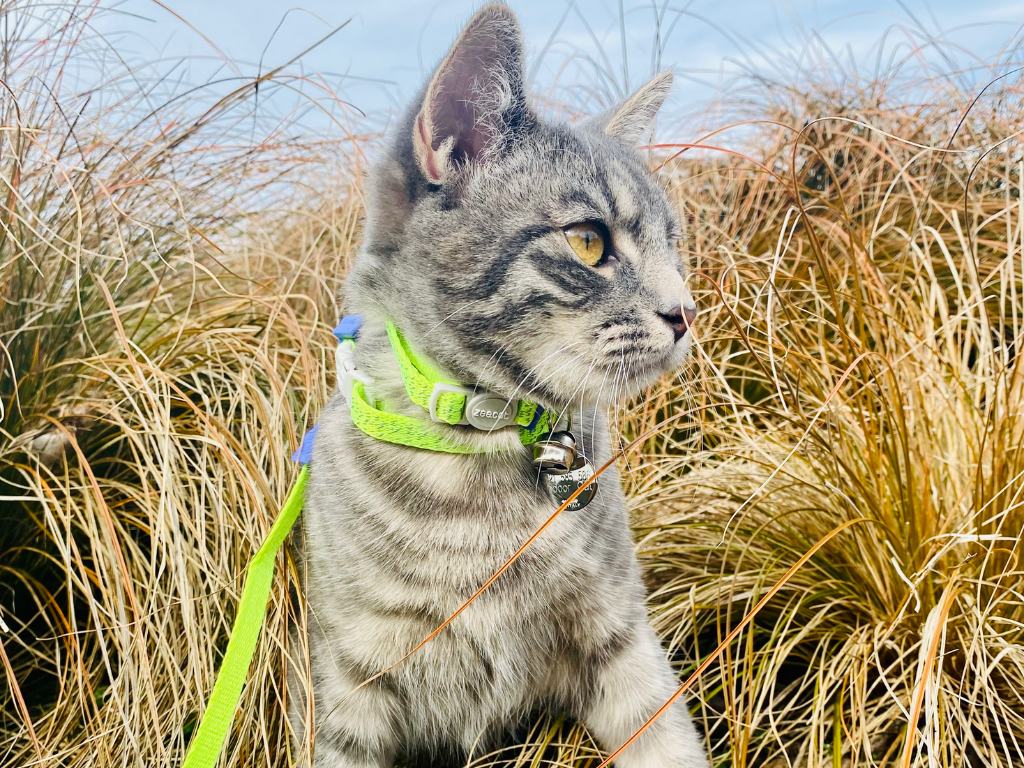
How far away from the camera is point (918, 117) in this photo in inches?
135

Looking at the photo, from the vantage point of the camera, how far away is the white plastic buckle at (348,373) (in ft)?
4.36

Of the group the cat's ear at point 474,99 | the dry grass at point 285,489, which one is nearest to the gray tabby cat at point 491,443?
the cat's ear at point 474,99

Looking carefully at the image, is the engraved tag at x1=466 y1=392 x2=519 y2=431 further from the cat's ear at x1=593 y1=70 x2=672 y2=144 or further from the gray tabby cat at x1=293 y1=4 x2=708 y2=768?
the cat's ear at x1=593 y1=70 x2=672 y2=144

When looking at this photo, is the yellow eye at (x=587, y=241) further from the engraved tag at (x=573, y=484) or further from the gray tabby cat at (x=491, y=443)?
the engraved tag at (x=573, y=484)

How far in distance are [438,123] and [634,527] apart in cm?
121

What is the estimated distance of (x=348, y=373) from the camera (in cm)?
134

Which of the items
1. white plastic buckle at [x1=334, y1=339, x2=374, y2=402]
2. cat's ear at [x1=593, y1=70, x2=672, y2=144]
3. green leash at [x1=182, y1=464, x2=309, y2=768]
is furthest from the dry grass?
white plastic buckle at [x1=334, y1=339, x2=374, y2=402]

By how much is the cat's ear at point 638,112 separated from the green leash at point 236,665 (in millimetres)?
977

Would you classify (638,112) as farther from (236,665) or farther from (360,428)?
(236,665)

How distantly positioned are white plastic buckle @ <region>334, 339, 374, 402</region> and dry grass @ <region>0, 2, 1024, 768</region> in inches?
19.3

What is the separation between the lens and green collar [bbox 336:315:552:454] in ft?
4.00

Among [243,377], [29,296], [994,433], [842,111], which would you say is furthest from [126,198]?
[842,111]

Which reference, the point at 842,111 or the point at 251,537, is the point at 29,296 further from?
the point at 842,111

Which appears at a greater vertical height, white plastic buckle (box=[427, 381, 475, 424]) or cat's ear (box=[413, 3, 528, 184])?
cat's ear (box=[413, 3, 528, 184])
